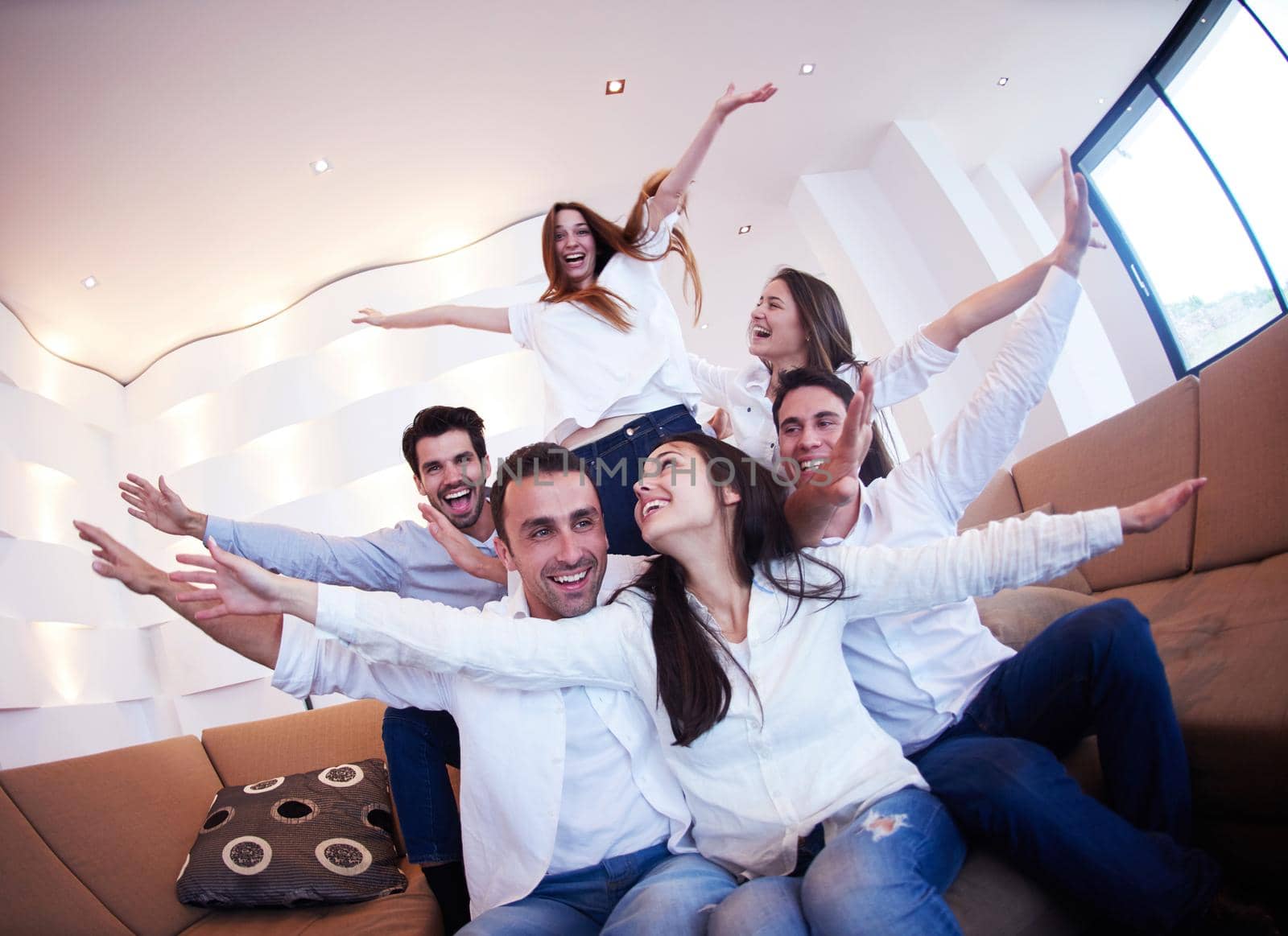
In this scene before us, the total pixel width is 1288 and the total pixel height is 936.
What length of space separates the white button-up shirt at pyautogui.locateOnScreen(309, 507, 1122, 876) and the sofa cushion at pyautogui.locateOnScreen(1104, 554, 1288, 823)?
1.20 feet

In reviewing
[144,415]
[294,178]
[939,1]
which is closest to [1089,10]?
[939,1]

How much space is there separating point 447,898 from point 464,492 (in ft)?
3.12

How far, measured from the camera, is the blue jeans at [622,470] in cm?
182

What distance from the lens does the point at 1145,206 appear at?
17.6ft

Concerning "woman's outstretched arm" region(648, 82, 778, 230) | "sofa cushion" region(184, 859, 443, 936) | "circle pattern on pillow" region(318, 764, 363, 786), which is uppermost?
"woman's outstretched arm" region(648, 82, 778, 230)

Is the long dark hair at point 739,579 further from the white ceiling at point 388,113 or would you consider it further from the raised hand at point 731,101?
the white ceiling at point 388,113

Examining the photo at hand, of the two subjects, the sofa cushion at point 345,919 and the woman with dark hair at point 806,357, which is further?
the woman with dark hair at point 806,357

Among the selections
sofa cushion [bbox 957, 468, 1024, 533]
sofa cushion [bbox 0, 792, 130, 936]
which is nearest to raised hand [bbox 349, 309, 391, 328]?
sofa cushion [bbox 0, 792, 130, 936]

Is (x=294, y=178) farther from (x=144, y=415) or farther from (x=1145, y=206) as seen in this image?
(x=1145, y=206)

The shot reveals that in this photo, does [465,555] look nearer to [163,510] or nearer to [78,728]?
[163,510]

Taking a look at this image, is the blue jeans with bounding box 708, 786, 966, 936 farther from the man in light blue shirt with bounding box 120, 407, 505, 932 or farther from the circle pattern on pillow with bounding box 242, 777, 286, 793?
the circle pattern on pillow with bounding box 242, 777, 286, 793

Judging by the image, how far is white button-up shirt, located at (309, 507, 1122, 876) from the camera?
1.20m

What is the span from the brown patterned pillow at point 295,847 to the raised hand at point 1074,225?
6.67 feet

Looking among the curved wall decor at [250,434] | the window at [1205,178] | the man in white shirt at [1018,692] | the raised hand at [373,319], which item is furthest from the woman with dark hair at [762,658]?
the window at [1205,178]
